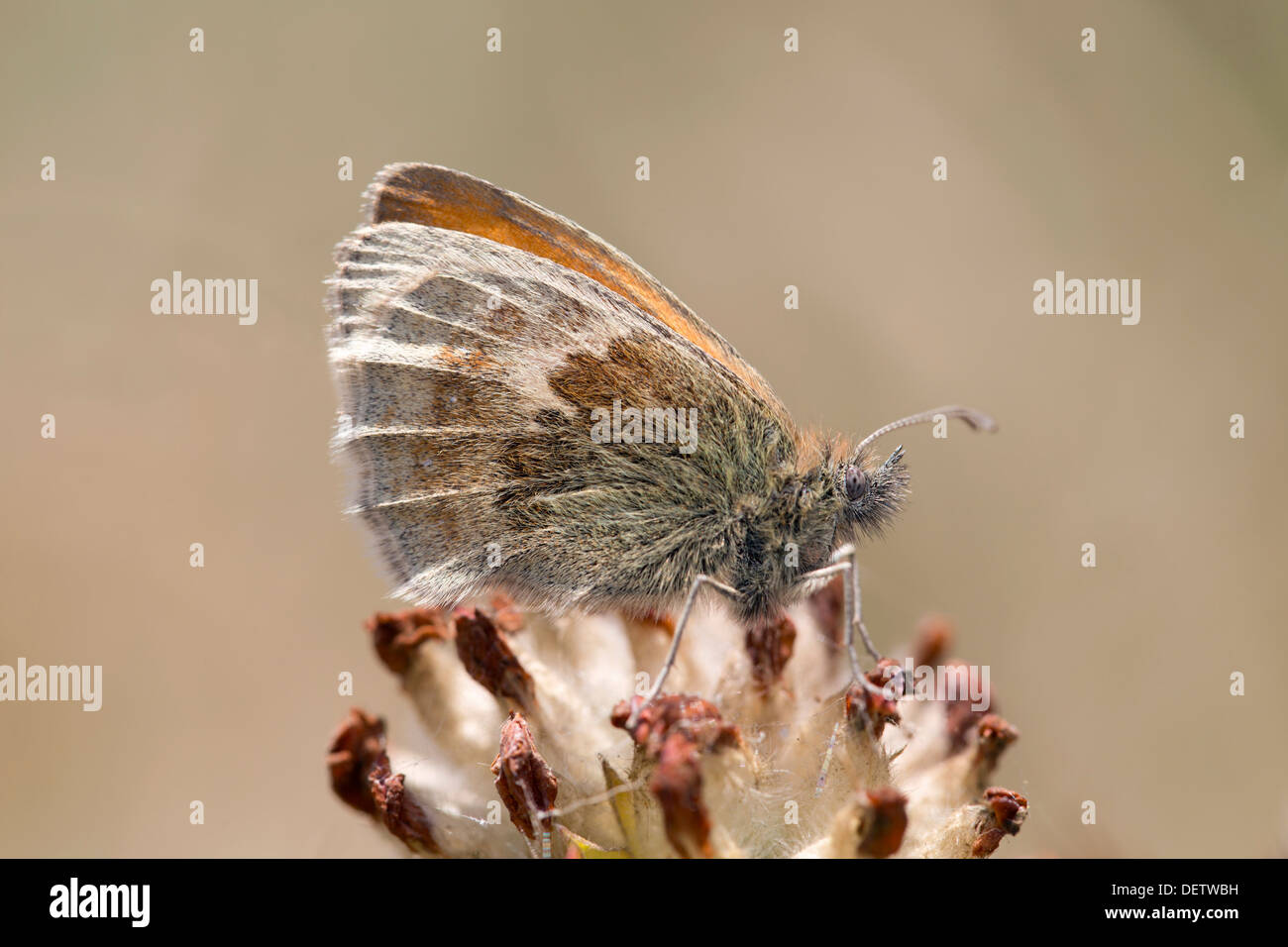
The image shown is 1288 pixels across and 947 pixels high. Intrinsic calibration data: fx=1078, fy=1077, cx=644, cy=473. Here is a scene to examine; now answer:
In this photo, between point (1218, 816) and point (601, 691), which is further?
point (1218, 816)

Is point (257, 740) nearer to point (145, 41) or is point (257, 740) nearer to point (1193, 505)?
point (145, 41)

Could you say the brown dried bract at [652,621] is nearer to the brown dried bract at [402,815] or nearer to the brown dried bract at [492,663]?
the brown dried bract at [492,663]

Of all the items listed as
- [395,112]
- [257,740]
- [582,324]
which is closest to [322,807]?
[257,740]

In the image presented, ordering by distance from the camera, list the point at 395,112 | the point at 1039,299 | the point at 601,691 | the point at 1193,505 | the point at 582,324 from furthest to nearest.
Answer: the point at 395,112 → the point at 1039,299 → the point at 1193,505 → the point at 582,324 → the point at 601,691

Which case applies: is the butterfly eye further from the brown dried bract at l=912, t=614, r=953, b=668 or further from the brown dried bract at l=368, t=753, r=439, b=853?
the brown dried bract at l=368, t=753, r=439, b=853

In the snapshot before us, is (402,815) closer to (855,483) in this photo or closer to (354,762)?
(354,762)

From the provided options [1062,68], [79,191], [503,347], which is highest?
[1062,68]

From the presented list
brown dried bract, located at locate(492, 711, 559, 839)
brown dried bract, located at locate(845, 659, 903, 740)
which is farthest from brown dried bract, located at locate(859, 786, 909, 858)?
brown dried bract, located at locate(492, 711, 559, 839)
